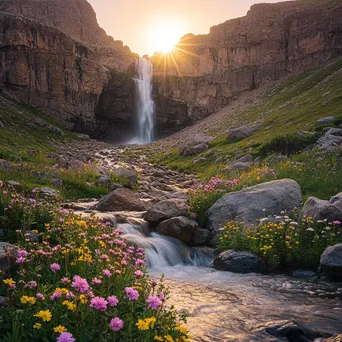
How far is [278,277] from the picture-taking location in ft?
31.6

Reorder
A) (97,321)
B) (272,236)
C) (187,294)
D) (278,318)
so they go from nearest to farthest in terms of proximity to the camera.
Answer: (97,321), (278,318), (187,294), (272,236)

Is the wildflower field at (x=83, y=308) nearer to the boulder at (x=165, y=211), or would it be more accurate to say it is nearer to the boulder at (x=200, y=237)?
the boulder at (x=200, y=237)

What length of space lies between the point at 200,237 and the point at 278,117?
39644 mm

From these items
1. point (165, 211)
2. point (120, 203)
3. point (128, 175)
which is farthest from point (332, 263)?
point (128, 175)

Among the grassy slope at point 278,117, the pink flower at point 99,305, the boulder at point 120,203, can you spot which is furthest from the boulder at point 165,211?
the grassy slope at point 278,117

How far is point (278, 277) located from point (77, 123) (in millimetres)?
78297

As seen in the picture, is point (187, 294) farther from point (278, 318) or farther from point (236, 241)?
point (236, 241)

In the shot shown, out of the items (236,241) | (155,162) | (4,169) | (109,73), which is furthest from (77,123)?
(236,241)

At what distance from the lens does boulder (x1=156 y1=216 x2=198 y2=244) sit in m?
12.5

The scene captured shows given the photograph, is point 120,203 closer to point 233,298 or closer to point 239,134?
point 233,298

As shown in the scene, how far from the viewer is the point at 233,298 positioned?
26.0 ft

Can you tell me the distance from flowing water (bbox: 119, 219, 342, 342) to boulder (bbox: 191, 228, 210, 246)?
1.07 meters

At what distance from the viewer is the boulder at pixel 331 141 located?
70.0 ft

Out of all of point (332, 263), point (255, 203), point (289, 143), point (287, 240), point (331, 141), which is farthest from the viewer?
point (289, 143)
